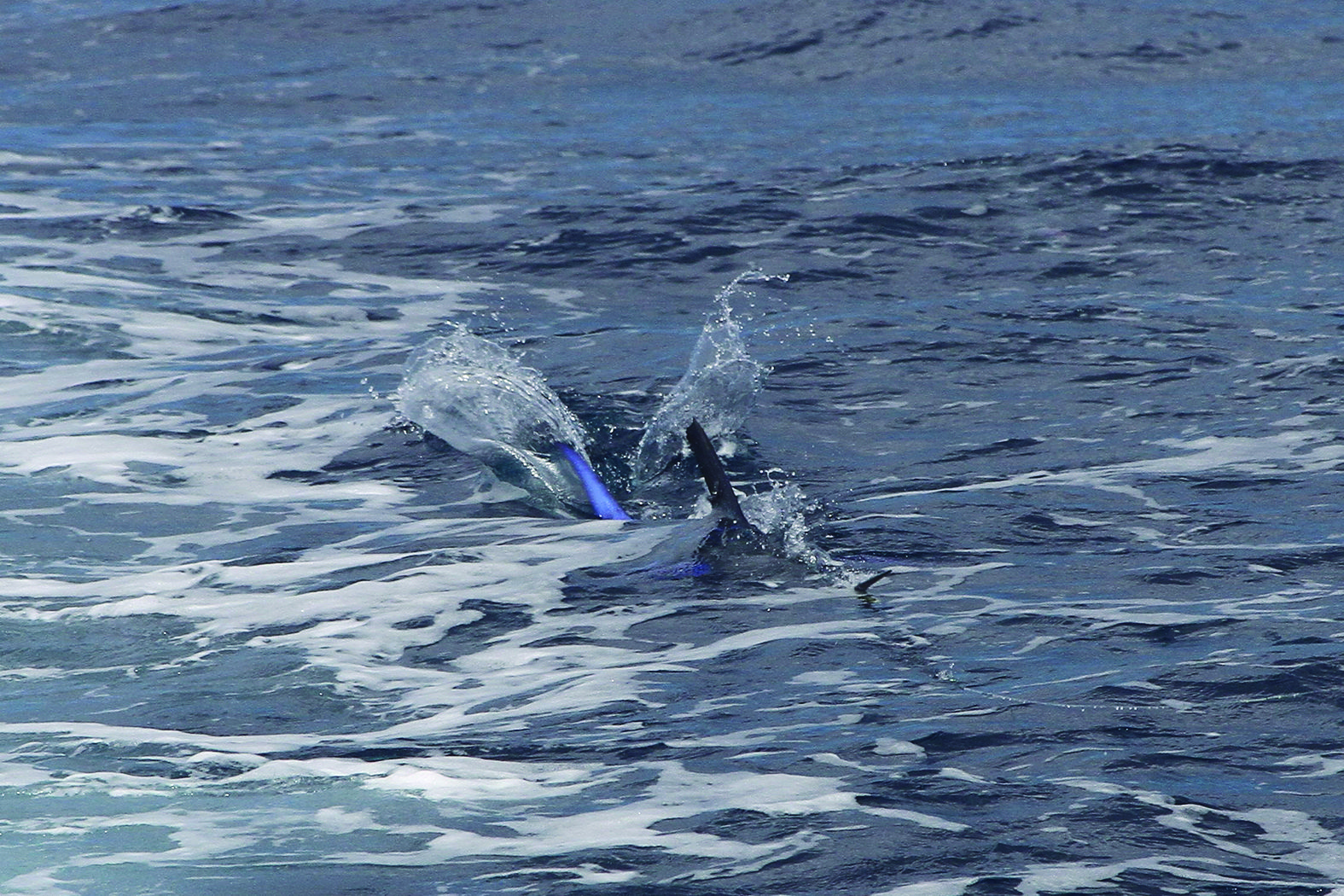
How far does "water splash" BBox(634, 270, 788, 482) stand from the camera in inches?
317

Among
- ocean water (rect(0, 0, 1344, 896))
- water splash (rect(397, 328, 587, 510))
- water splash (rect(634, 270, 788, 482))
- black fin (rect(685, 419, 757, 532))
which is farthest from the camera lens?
water splash (rect(634, 270, 788, 482))

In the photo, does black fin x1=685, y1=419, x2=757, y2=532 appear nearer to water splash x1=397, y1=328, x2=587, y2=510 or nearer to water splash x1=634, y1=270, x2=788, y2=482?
water splash x1=397, y1=328, x2=587, y2=510

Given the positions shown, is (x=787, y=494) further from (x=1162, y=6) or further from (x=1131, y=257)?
(x=1162, y=6)

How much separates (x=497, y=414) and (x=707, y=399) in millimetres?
1175

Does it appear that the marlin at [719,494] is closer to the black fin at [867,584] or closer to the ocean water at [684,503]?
the ocean water at [684,503]

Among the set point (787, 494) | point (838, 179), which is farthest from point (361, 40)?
point (787, 494)

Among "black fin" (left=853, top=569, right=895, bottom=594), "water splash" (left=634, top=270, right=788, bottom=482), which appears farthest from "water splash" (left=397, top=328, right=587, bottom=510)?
"black fin" (left=853, top=569, right=895, bottom=594)

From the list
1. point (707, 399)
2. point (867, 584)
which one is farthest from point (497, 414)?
point (867, 584)

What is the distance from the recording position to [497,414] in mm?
8422

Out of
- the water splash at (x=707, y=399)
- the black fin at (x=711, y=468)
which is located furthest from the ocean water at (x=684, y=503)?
the black fin at (x=711, y=468)

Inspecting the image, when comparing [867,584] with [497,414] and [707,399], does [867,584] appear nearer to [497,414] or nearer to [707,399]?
[707,399]

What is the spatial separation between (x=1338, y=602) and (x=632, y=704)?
2644 millimetres

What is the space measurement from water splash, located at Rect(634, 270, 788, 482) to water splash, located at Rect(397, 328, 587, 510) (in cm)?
39

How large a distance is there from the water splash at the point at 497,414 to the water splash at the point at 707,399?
386mm
